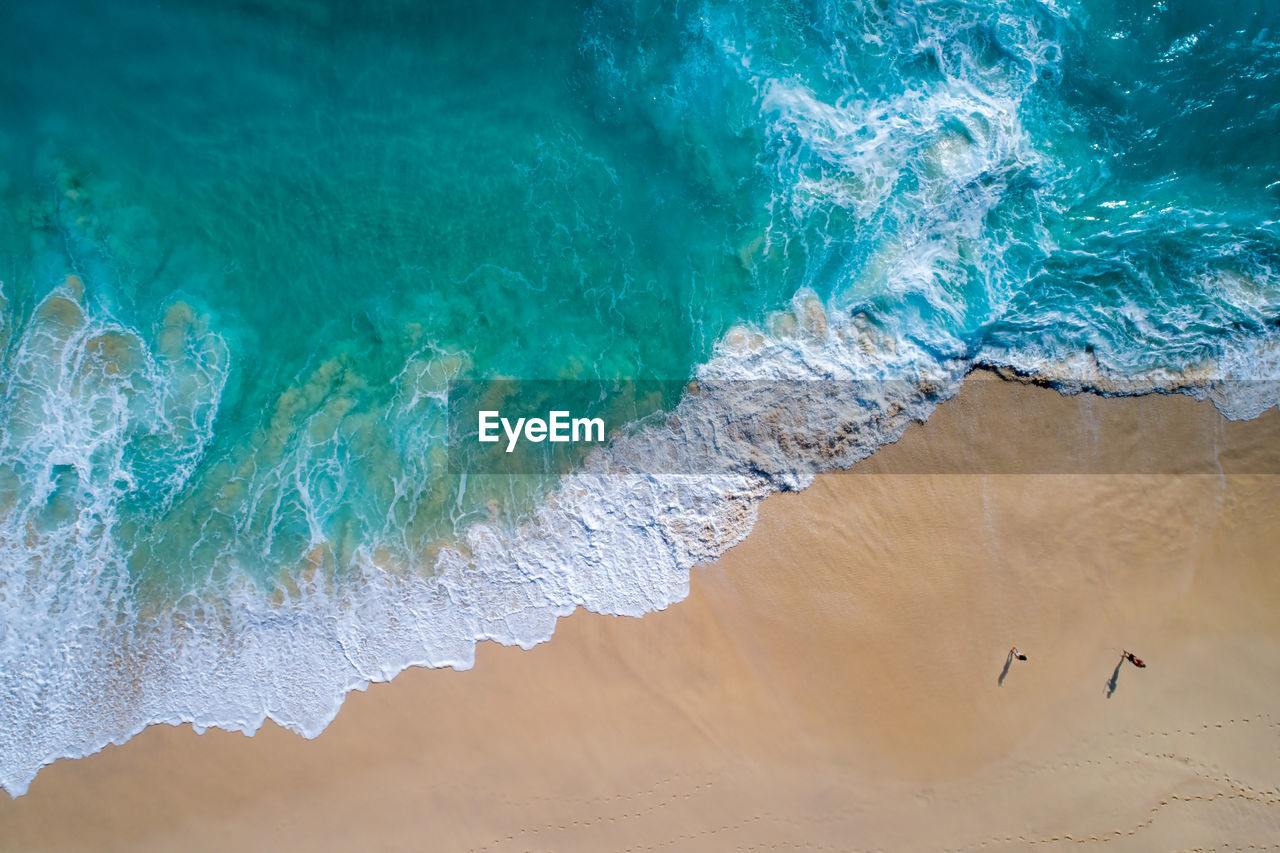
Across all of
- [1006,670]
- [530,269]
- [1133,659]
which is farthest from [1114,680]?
[530,269]

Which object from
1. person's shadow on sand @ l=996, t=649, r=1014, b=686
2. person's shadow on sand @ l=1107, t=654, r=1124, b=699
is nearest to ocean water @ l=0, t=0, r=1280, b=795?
person's shadow on sand @ l=996, t=649, r=1014, b=686

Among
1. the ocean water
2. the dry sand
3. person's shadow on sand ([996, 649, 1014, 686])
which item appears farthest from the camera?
the ocean water

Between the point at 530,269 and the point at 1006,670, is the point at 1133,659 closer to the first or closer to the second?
the point at 1006,670

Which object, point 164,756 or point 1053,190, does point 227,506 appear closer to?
point 164,756

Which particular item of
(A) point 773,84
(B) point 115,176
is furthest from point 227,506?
(A) point 773,84

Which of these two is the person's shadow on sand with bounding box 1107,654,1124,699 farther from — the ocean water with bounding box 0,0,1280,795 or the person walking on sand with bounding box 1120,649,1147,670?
the ocean water with bounding box 0,0,1280,795
